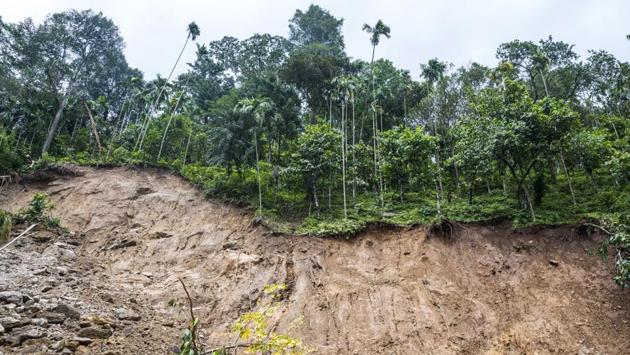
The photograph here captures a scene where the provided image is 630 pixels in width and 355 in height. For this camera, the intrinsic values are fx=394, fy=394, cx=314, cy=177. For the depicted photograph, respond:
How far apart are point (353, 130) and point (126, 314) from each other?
18446mm

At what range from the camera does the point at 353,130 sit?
27.0 meters

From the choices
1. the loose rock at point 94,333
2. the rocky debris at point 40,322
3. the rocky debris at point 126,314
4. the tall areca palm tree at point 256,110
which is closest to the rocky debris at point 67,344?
the loose rock at point 94,333

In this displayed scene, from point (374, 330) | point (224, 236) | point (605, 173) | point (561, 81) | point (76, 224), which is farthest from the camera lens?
point (561, 81)

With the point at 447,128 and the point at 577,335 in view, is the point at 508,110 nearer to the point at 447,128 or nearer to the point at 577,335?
the point at 447,128

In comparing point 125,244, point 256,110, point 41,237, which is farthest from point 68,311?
point 256,110

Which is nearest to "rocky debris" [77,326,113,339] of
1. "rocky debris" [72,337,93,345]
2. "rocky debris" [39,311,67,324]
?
"rocky debris" [72,337,93,345]

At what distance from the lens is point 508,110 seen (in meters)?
17.8

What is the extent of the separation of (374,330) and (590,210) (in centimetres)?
1179

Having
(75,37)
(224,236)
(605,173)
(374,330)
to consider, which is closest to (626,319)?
(374,330)

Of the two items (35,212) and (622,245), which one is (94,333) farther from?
(622,245)

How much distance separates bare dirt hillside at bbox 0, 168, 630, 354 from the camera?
1247 centimetres

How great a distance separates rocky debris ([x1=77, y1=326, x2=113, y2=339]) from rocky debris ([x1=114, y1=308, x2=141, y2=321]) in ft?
4.74

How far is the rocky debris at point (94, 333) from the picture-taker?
1048 centimetres

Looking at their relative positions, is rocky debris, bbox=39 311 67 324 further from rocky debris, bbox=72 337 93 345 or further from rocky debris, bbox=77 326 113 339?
rocky debris, bbox=72 337 93 345
